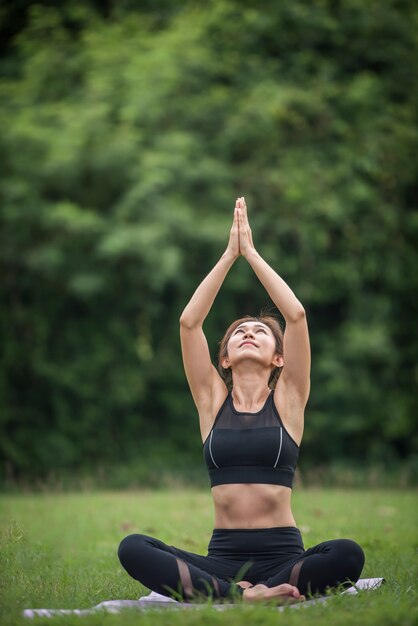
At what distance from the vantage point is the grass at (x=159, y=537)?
328 cm

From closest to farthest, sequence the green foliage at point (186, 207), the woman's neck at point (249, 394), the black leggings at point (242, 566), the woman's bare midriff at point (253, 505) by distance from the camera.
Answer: the black leggings at point (242, 566)
the woman's bare midriff at point (253, 505)
the woman's neck at point (249, 394)
the green foliage at point (186, 207)

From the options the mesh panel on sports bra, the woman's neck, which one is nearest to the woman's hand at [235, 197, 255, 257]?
the woman's neck

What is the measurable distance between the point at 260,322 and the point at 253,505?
1.03 m

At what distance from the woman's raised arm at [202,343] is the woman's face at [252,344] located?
14 centimetres

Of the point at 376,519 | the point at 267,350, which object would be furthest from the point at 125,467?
the point at 267,350

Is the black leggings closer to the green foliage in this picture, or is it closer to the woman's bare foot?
the woman's bare foot

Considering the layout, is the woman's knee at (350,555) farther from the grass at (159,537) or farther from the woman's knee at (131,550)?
the woman's knee at (131,550)

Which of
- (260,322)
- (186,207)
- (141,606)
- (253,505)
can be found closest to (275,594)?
(253,505)

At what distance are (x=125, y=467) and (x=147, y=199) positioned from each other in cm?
437

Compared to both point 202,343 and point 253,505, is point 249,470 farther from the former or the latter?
point 202,343

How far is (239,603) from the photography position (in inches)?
138

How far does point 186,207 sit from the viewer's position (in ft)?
43.4

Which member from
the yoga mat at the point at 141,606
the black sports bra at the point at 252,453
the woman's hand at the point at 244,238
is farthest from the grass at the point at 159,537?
the woman's hand at the point at 244,238

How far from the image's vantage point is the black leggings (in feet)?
12.1
